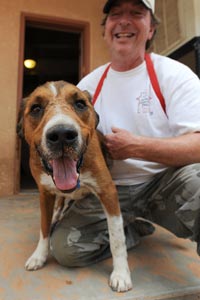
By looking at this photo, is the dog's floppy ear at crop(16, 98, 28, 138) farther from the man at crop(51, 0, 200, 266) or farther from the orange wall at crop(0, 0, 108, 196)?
the orange wall at crop(0, 0, 108, 196)

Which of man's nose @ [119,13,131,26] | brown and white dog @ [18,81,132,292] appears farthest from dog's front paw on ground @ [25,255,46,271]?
man's nose @ [119,13,131,26]

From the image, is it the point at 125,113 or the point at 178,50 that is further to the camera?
the point at 178,50

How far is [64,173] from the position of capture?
1309mm

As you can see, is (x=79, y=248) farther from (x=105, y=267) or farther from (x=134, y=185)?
(x=134, y=185)

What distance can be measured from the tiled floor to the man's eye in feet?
2.93

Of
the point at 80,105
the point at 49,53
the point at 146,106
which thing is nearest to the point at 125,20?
the point at 146,106

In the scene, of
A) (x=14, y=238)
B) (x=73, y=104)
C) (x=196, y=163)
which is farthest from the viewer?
(x=14, y=238)

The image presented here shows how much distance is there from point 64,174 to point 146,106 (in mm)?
754

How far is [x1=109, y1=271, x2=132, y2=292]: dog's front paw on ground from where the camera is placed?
1441 millimetres

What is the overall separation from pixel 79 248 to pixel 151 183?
23.3 inches

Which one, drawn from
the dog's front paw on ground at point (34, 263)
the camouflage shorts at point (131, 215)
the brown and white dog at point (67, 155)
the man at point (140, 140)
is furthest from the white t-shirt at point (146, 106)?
the dog's front paw on ground at point (34, 263)

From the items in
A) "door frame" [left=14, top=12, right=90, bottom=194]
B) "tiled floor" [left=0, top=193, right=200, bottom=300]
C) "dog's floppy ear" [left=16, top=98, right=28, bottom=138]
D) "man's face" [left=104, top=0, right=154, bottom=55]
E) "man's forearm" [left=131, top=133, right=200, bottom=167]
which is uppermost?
"door frame" [left=14, top=12, right=90, bottom=194]

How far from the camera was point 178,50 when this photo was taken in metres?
3.73

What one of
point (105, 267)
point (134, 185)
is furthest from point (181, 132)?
point (105, 267)
